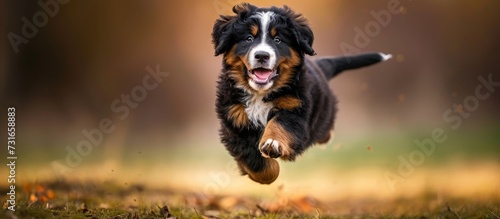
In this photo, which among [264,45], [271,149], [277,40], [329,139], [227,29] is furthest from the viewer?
[329,139]

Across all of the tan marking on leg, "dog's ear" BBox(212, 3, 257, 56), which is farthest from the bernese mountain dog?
the tan marking on leg

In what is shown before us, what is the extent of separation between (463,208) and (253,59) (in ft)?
7.55

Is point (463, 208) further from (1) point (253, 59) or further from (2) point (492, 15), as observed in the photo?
(1) point (253, 59)

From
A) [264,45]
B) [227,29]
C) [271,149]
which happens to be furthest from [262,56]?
[271,149]

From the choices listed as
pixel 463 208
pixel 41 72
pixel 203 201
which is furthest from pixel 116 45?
pixel 463 208

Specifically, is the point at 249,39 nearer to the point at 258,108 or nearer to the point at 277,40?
the point at 277,40

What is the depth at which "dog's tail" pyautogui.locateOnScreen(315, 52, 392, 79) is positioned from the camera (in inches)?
215

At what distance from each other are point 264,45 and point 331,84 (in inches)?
71.2

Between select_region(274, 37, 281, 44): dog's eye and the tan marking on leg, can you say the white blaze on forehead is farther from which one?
the tan marking on leg

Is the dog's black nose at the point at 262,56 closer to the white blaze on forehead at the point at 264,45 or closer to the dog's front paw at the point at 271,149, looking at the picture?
the white blaze on forehead at the point at 264,45

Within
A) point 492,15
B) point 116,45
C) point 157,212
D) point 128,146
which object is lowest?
point 157,212

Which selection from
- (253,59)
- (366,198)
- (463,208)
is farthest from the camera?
(366,198)

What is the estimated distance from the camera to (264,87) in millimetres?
4164

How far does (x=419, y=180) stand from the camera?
18.6 feet
